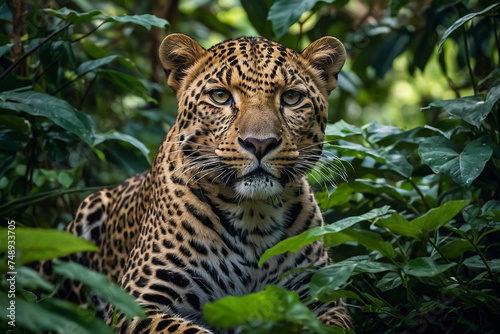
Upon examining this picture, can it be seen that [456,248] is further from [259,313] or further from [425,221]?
[259,313]

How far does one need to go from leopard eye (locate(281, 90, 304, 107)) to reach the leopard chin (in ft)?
2.27

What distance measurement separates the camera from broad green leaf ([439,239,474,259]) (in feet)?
14.3

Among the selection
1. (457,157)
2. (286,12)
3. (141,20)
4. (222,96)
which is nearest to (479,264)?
(457,157)

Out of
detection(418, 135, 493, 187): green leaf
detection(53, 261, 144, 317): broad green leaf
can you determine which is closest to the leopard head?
detection(418, 135, 493, 187): green leaf

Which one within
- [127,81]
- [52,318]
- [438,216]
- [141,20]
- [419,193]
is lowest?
[419,193]

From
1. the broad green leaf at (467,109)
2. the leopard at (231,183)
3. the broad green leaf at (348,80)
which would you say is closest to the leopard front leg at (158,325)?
the leopard at (231,183)

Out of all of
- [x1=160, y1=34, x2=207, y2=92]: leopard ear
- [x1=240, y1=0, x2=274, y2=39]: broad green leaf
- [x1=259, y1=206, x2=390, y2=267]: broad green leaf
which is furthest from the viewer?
[x1=240, y1=0, x2=274, y2=39]: broad green leaf

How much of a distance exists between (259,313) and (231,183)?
1.83 meters

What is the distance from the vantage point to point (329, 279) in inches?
141

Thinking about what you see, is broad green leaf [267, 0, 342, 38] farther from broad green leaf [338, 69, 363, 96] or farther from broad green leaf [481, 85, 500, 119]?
broad green leaf [338, 69, 363, 96]

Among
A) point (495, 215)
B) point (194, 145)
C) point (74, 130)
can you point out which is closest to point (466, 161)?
point (495, 215)

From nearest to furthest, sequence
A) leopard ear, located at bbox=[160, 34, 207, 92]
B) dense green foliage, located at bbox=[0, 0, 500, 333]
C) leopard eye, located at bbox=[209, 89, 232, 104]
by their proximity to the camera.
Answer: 1. dense green foliage, located at bbox=[0, 0, 500, 333]
2. leopard eye, located at bbox=[209, 89, 232, 104]
3. leopard ear, located at bbox=[160, 34, 207, 92]

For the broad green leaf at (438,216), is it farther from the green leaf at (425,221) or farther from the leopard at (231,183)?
the leopard at (231,183)

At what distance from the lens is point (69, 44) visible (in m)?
5.90
